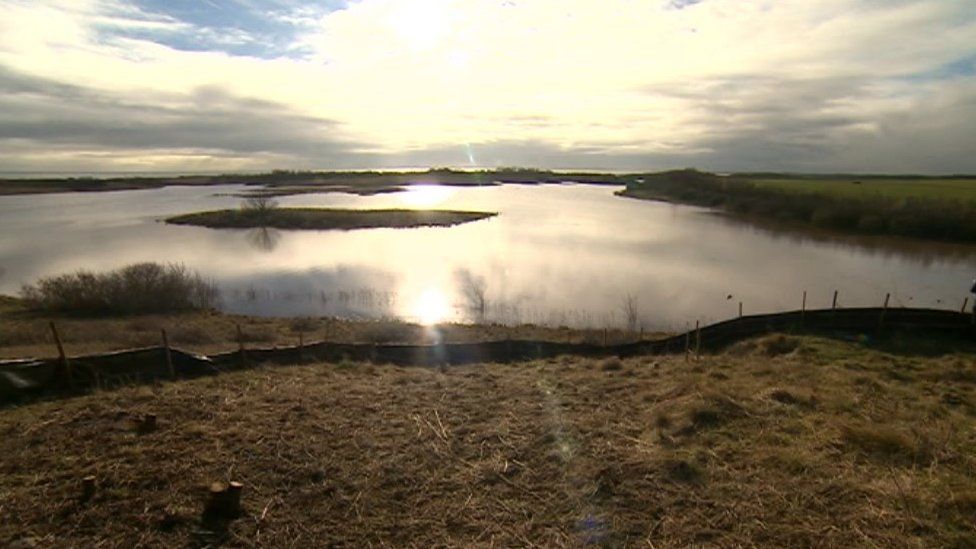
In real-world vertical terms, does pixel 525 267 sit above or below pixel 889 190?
below

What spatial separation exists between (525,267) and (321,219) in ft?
96.6

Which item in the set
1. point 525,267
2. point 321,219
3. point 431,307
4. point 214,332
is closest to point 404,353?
point 214,332

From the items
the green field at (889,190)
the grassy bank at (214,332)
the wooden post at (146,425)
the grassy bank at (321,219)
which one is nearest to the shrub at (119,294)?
the grassy bank at (214,332)

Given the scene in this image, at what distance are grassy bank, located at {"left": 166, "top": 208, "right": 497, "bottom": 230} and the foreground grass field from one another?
4252cm

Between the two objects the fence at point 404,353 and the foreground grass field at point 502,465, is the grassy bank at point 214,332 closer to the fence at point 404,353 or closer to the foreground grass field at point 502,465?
the fence at point 404,353

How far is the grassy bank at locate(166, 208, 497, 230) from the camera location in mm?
49312

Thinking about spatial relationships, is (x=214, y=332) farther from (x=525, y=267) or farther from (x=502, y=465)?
(x=525, y=267)

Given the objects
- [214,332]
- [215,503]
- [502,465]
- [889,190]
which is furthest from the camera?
[889,190]

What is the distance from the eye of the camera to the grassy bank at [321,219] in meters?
49.3

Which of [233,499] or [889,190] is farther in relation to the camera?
[889,190]

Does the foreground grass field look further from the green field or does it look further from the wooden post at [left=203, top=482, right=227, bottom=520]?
the green field

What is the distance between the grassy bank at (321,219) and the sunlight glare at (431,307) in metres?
26.0

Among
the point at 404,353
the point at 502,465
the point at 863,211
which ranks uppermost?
the point at 863,211

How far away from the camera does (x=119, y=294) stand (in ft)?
66.3
